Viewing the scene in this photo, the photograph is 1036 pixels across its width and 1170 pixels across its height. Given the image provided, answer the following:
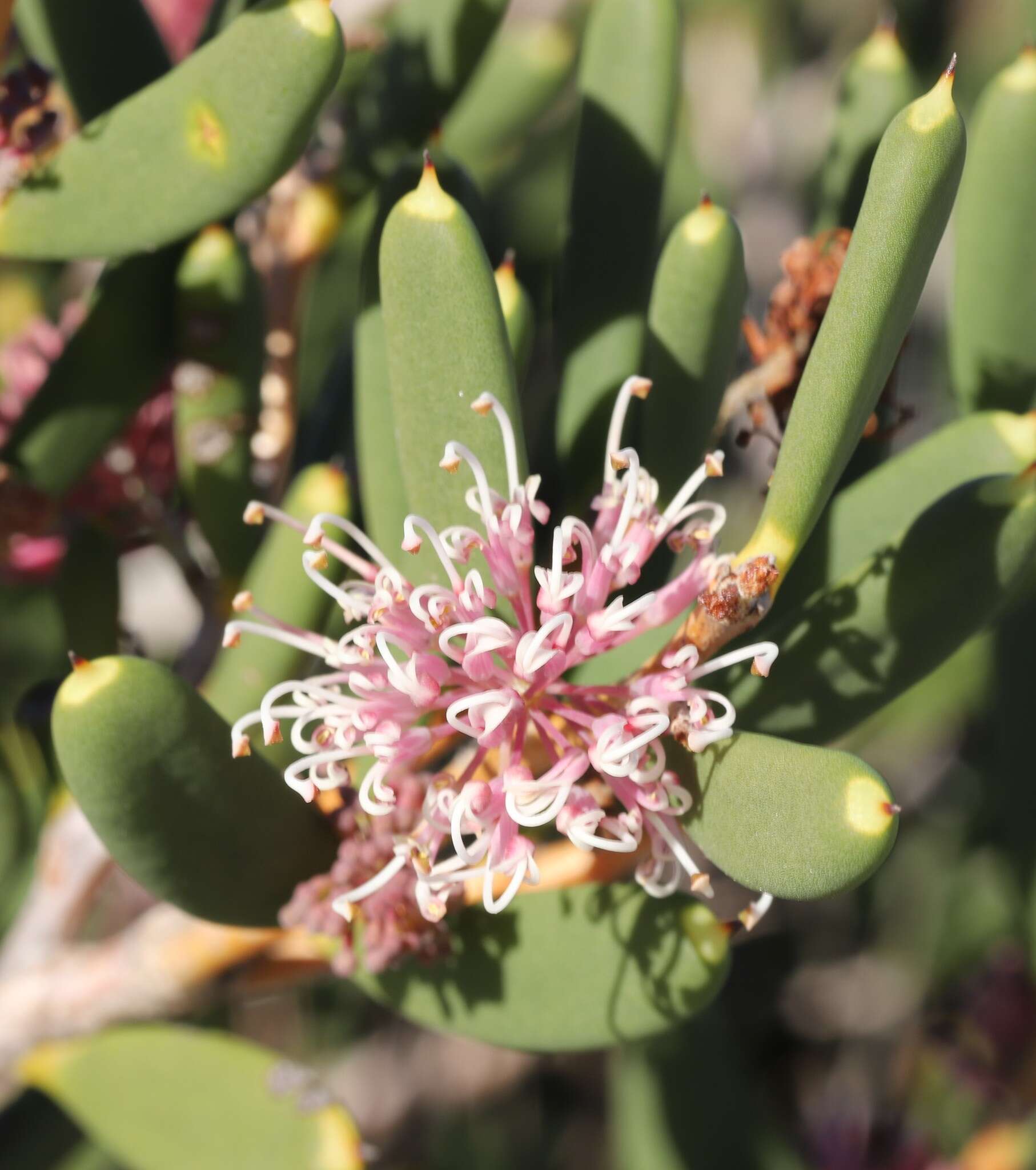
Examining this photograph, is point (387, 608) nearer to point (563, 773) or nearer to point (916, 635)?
point (563, 773)

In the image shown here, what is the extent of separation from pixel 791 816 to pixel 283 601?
53cm

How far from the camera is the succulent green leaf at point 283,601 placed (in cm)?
111

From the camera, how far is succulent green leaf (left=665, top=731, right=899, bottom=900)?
0.70m

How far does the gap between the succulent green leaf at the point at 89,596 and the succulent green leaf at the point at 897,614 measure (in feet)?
2.53

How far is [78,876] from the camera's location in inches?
53.6

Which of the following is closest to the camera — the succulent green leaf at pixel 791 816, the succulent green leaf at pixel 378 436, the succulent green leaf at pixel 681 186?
the succulent green leaf at pixel 791 816

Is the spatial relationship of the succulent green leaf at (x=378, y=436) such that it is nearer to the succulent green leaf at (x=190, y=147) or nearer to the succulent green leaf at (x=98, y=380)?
the succulent green leaf at (x=190, y=147)

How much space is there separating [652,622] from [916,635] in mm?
196

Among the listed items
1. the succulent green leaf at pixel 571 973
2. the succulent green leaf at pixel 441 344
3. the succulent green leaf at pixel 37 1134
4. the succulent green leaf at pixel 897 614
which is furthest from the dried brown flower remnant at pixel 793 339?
the succulent green leaf at pixel 37 1134

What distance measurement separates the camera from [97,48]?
46.8 inches

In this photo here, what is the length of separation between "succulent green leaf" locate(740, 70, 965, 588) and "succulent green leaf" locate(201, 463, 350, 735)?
0.46 m

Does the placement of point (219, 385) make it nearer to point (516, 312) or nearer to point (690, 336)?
point (516, 312)

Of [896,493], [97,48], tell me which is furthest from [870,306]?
[97,48]

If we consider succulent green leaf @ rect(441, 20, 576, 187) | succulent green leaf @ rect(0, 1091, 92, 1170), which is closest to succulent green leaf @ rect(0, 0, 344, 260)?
succulent green leaf @ rect(441, 20, 576, 187)
